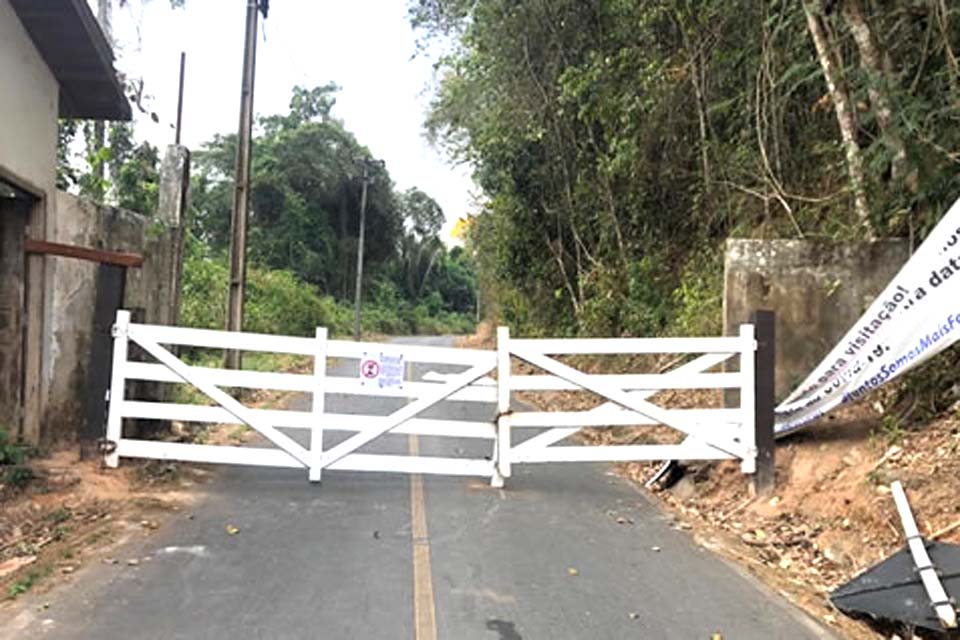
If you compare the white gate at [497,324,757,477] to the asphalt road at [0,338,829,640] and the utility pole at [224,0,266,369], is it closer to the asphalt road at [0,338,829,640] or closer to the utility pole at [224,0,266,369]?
the asphalt road at [0,338,829,640]

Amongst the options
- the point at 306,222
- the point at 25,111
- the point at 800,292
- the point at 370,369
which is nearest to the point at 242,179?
the point at 25,111

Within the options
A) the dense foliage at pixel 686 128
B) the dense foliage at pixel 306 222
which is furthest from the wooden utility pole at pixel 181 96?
the dense foliage at pixel 686 128

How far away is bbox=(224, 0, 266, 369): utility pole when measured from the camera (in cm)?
1523

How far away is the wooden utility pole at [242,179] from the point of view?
1523cm

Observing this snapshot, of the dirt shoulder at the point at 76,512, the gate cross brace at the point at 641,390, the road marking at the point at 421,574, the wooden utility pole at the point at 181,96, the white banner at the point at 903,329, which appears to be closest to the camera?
the road marking at the point at 421,574

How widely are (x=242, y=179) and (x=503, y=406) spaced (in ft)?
30.3

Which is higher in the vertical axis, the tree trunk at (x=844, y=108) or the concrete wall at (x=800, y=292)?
the tree trunk at (x=844, y=108)

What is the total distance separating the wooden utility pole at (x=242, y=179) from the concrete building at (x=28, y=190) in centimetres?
628

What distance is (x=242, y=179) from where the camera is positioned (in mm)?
15328

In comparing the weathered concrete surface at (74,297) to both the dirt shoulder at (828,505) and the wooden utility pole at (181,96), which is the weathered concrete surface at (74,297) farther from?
the wooden utility pole at (181,96)

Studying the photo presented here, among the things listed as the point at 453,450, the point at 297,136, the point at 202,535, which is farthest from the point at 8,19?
the point at 297,136

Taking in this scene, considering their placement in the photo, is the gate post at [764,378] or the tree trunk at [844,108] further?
the tree trunk at [844,108]

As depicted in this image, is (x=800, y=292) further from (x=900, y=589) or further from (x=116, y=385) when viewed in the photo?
(x=116, y=385)

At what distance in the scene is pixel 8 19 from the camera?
8039mm
